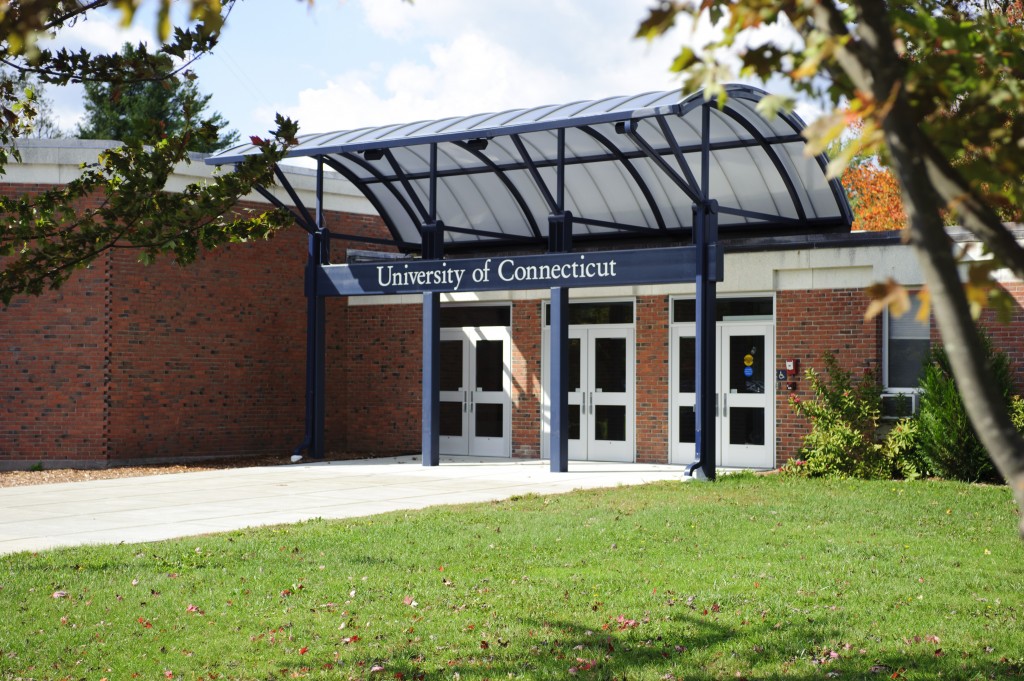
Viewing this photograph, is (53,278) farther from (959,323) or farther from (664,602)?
(959,323)

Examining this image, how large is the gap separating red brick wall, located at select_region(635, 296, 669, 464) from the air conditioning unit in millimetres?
3802

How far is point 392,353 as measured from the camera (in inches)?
907

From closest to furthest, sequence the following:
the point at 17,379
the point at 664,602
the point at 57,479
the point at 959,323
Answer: the point at 959,323
the point at 664,602
the point at 57,479
the point at 17,379

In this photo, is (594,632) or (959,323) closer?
(959,323)

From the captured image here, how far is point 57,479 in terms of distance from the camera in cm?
1788

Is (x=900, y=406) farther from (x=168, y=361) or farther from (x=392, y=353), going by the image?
(x=168, y=361)

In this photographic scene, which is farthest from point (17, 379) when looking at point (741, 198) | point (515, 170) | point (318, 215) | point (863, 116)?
point (863, 116)

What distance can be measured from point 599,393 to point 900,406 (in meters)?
5.37

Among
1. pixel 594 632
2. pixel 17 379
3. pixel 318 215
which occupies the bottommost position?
pixel 594 632

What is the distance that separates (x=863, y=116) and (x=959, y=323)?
48 centimetres

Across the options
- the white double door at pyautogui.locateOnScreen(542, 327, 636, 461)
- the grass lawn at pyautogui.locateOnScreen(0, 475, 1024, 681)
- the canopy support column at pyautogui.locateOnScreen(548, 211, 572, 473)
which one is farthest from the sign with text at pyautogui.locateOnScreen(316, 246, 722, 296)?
the grass lawn at pyautogui.locateOnScreen(0, 475, 1024, 681)

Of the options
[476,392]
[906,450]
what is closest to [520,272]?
[476,392]

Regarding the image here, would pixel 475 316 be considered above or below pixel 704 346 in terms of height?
above

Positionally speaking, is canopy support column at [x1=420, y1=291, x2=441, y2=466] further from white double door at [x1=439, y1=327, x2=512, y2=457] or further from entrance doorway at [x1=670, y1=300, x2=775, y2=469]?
entrance doorway at [x1=670, y1=300, x2=775, y2=469]
